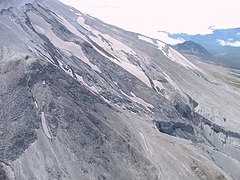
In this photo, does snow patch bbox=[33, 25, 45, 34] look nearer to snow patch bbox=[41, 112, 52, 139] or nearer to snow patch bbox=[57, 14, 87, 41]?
snow patch bbox=[57, 14, 87, 41]

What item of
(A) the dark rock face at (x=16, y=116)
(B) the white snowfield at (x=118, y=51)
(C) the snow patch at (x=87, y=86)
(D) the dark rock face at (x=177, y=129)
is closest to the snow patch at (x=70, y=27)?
(B) the white snowfield at (x=118, y=51)

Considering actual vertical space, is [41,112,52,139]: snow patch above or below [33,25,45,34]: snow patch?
below

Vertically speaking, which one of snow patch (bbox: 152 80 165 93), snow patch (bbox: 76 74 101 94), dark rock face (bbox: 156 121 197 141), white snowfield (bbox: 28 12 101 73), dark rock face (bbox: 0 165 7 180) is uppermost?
white snowfield (bbox: 28 12 101 73)

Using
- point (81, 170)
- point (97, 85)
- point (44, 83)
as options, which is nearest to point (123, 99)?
point (97, 85)

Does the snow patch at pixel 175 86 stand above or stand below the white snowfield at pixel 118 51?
below

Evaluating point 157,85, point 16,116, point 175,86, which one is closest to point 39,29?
point 157,85

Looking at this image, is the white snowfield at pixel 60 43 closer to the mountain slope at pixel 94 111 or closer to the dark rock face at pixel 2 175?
the mountain slope at pixel 94 111

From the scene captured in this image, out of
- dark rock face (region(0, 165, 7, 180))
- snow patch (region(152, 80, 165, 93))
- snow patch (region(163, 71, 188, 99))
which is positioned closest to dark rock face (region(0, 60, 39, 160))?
dark rock face (region(0, 165, 7, 180))

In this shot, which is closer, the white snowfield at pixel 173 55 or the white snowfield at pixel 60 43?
the white snowfield at pixel 60 43
